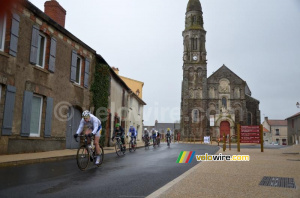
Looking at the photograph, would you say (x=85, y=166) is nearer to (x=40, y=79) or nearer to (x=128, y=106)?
(x=40, y=79)

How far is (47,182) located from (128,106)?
973 inches

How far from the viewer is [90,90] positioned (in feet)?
59.1

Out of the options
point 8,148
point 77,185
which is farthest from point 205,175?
point 8,148

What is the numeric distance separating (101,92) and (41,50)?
19.4 feet

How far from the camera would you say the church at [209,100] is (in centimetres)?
4947

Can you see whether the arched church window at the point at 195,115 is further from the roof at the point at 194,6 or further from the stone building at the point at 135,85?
the roof at the point at 194,6

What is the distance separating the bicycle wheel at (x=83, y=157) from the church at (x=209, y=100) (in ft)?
138

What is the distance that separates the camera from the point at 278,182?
17.6 ft

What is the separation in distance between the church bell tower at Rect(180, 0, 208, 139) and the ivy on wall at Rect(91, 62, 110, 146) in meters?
32.6

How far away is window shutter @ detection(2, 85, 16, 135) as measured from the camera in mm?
10625

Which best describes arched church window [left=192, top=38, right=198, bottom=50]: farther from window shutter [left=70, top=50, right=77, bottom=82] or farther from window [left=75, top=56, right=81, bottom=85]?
window shutter [left=70, top=50, right=77, bottom=82]

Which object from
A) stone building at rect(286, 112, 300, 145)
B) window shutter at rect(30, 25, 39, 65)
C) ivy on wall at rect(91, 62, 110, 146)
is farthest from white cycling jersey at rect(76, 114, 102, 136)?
stone building at rect(286, 112, 300, 145)

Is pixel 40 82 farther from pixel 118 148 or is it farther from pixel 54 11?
pixel 54 11

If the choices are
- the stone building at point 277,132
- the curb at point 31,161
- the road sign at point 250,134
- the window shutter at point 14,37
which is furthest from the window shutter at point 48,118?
the stone building at point 277,132
